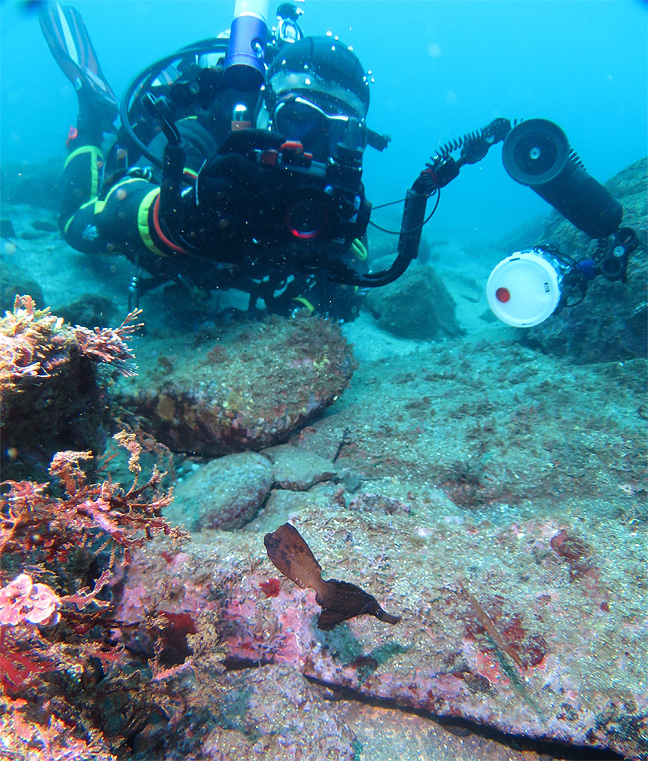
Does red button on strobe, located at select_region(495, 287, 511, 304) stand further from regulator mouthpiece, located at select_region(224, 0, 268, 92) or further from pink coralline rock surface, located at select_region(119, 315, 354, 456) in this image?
regulator mouthpiece, located at select_region(224, 0, 268, 92)

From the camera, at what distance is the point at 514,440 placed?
3.36 meters

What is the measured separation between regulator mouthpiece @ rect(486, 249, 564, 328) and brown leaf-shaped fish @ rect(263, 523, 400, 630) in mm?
3806

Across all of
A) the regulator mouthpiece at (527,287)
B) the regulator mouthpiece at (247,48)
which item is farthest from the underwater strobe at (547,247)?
the regulator mouthpiece at (247,48)

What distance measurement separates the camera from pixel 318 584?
5.47 ft

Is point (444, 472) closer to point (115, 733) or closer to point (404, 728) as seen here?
point (404, 728)

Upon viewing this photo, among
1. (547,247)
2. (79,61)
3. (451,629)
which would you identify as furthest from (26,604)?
(79,61)

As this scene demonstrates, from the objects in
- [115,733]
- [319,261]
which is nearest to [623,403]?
[319,261]

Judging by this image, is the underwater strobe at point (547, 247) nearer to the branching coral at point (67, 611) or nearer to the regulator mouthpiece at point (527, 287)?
the regulator mouthpiece at point (527, 287)

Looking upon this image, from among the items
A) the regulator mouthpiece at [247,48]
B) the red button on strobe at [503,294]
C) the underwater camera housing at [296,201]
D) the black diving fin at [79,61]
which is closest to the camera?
the underwater camera housing at [296,201]

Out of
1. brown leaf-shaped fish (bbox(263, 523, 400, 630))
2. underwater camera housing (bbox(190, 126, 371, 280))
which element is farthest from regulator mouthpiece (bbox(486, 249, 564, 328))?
brown leaf-shaped fish (bbox(263, 523, 400, 630))

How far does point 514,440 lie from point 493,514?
0.90 metres

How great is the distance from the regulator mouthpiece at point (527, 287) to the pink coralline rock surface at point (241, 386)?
2.02 m

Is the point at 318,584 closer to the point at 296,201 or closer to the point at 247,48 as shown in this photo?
the point at 296,201

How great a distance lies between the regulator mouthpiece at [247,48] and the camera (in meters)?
4.62
